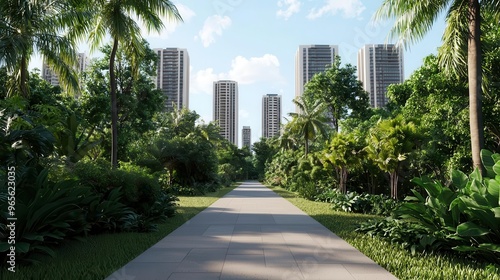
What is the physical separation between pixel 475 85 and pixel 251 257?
6345 mm

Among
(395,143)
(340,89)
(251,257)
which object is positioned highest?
(340,89)

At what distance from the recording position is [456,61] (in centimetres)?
913

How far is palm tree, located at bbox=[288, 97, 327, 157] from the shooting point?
3030cm

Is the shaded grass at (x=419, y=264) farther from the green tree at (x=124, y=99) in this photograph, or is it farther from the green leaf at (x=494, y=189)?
the green tree at (x=124, y=99)

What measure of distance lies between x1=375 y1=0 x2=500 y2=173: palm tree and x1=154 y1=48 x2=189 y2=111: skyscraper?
85.3 ft

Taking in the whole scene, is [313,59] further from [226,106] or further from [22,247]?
[226,106]

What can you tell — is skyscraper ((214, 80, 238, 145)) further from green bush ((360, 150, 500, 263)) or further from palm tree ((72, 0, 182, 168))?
green bush ((360, 150, 500, 263))

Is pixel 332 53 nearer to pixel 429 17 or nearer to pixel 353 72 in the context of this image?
pixel 353 72

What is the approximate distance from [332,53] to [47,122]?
93.7 feet

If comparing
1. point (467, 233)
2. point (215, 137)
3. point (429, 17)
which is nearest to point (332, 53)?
point (215, 137)

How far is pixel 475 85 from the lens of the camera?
26.5 feet

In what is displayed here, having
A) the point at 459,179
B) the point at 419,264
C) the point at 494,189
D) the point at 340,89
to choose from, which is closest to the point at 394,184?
the point at 459,179

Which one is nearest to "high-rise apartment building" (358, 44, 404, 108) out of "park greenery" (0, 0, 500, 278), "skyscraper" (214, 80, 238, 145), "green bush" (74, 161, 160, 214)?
"park greenery" (0, 0, 500, 278)

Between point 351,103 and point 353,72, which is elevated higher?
point 353,72
